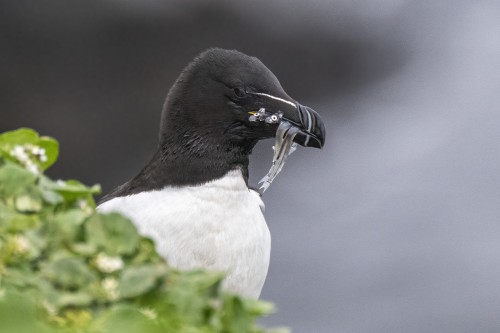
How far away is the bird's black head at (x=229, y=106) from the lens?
9.84ft

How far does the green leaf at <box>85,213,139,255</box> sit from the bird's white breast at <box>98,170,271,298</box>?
1460 mm

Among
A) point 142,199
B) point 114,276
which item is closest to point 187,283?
point 114,276

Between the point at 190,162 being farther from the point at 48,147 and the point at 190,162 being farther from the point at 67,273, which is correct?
the point at 67,273

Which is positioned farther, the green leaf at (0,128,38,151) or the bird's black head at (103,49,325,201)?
the bird's black head at (103,49,325,201)

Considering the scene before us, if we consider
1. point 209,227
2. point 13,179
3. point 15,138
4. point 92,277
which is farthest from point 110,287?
point 209,227

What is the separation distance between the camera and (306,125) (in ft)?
9.72

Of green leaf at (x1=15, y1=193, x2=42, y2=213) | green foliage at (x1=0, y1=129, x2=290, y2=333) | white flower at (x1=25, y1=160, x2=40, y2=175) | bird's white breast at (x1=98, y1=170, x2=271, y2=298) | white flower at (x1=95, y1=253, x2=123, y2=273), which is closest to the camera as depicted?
green foliage at (x1=0, y1=129, x2=290, y2=333)

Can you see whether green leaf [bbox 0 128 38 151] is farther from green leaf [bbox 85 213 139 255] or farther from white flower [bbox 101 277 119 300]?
white flower [bbox 101 277 119 300]

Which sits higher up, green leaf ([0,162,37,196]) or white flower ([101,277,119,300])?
green leaf ([0,162,37,196])

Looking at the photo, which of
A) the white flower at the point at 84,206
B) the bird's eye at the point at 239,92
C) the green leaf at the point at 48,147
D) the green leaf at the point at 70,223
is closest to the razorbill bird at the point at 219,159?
the bird's eye at the point at 239,92

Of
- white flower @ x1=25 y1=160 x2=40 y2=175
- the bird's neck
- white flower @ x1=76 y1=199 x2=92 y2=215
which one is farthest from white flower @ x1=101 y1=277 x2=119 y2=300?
the bird's neck

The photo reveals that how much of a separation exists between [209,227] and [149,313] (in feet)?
5.54

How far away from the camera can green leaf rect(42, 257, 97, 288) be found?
47.9 inches

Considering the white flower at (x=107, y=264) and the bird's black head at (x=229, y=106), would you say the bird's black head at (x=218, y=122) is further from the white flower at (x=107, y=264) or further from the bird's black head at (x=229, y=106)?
the white flower at (x=107, y=264)
